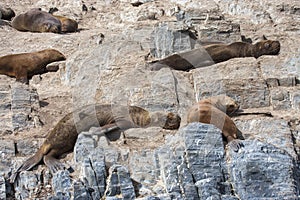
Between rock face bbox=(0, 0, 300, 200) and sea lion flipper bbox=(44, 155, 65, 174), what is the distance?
11cm

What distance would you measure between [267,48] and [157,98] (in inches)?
138

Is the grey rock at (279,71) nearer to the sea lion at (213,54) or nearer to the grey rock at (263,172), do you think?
the sea lion at (213,54)

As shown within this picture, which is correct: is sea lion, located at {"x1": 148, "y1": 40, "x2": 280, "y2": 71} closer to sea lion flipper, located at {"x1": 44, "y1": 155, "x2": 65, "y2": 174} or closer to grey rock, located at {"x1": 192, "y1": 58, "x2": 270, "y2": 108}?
grey rock, located at {"x1": 192, "y1": 58, "x2": 270, "y2": 108}

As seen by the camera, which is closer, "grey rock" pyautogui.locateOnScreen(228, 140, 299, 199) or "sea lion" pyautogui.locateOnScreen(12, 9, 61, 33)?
"grey rock" pyautogui.locateOnScreen(228, 140, 299, 199)

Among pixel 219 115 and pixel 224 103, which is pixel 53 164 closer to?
pixel 219 115

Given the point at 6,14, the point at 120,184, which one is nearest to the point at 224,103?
the point at 120,184

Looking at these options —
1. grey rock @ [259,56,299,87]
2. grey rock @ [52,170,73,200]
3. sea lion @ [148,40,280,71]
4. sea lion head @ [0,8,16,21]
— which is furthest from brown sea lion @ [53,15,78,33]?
grey rock @ [52,170,73,200]

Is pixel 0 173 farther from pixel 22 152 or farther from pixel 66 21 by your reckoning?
pixel 66 21

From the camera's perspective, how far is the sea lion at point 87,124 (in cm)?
1430

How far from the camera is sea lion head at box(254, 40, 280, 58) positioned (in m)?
19.0

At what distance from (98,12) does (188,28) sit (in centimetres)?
457

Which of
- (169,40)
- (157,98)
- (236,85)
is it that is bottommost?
(157,98)

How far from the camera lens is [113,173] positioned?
13.1 metres

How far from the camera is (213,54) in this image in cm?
1869
